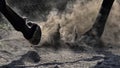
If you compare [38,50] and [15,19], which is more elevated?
[15,19]

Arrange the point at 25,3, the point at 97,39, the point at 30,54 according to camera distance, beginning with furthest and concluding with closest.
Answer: the point at 25,3 < the point at 97,39 < the point at 30,54

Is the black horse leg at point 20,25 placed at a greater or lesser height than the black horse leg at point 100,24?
greater

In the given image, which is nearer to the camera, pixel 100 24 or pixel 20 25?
pixel 20 25

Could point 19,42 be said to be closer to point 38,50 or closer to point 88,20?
point 38,50

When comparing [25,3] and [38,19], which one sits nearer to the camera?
[38,19]

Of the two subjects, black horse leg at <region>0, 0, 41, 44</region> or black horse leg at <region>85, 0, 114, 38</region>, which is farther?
black horse leg at <region>85, 0, 114, 38</region>

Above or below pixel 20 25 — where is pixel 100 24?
below

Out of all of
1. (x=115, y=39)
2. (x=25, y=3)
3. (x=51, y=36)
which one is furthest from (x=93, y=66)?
(x=25, y=3)

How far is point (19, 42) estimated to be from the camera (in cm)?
672

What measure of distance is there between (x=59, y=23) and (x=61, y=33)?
19.5 inches

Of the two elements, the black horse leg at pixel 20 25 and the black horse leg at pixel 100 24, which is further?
the black horse leg at pixel 100 24

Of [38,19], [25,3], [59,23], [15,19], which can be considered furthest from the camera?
[25,3]

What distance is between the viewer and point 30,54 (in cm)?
605

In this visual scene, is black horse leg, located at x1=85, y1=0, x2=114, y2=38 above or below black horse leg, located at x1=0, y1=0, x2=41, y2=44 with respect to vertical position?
below
